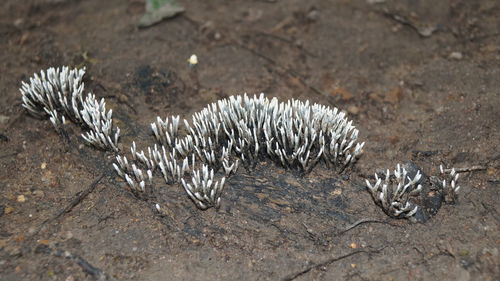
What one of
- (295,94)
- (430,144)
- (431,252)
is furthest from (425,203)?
(295,94)

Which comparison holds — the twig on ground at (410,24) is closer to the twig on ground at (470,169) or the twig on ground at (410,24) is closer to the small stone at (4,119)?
the twig on ground at (470,169)

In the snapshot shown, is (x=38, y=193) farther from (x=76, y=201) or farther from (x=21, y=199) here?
(x=76, y=201)

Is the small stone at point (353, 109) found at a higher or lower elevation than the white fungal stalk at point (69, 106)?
Answer: lower

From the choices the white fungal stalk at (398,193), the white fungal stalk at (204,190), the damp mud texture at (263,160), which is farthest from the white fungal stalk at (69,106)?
the white fungal stalk at (398,193)

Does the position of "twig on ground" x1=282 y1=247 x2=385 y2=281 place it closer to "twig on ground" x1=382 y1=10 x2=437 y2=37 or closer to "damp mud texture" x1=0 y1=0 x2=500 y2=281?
"damp mud texture" x1=0 y1=0 x2=500 y2=281

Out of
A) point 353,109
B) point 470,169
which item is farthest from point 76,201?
point 470,169

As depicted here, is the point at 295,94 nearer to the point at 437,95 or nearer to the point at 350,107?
the point at 350,107

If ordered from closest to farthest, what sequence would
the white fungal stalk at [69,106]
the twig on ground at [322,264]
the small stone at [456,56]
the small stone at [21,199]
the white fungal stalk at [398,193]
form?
the twig on ground at [322,264] < the white fungal stalk at [398,193] < the small stone at [21,199] < the white fungal stalk at [69,106] < the small stone at [456,56]
